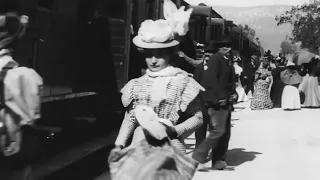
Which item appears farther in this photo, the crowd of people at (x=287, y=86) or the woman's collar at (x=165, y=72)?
the crowd of people at (x=287, y=86)

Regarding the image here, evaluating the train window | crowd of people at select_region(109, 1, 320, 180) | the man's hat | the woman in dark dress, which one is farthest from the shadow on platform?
the woman in dark dress

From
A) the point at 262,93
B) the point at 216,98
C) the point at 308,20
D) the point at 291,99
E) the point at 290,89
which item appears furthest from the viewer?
the point at 308,20

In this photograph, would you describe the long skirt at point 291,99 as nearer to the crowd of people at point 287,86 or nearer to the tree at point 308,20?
the crowd of people at point 287,86

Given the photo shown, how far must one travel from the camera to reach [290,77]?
2011cm

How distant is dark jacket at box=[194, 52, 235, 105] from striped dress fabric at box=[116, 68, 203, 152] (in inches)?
164

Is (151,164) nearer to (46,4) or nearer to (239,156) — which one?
(46,4)

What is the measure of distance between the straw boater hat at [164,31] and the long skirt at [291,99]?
621 inches

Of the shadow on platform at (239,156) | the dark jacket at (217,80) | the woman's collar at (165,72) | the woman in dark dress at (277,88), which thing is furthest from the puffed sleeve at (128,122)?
the woman in dark dress at (277,88)

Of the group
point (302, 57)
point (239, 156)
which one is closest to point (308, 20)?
point (302, 57)

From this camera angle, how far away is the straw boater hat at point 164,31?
4.25 meters

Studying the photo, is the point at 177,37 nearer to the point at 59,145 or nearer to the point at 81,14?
the point at 59,145

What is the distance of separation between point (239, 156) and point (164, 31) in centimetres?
610

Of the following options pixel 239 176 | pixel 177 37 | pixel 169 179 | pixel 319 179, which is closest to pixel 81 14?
pixel 239 176

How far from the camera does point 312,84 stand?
20906 millimetres
